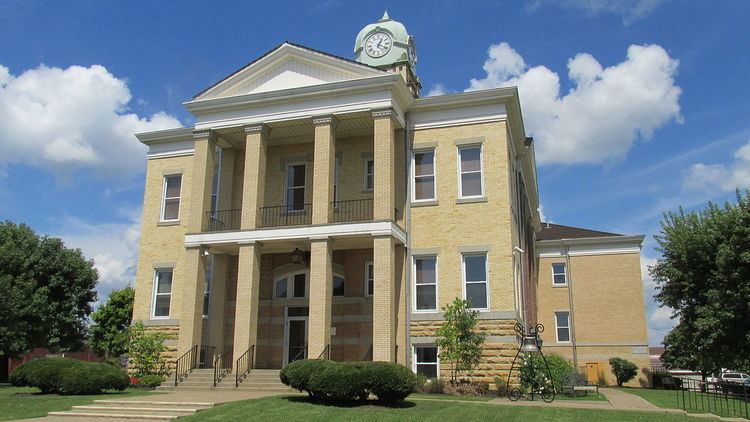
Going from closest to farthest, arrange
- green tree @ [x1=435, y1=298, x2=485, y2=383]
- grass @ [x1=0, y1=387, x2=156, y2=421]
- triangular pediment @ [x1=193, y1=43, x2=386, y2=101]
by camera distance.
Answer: grass @ [x1=0, y1=387, x2=156, y2=421] < green tree @ [x1=435, y1=298, x2=485, y2=383] < triangular pediment @ [x1=193, y1=43, x2=386, y2=101]

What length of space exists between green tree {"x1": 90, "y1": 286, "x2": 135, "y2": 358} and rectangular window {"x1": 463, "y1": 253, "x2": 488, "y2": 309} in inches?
892

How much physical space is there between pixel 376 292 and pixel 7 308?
18675mm

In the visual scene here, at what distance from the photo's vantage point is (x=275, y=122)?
24.1m

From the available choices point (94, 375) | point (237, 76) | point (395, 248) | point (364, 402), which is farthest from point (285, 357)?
point (237, 76)

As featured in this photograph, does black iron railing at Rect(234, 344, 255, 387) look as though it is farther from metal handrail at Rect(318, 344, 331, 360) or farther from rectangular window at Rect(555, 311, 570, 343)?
rectangular window at Rect(555, 311, 570, 343)

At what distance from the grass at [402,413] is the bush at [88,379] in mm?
5373

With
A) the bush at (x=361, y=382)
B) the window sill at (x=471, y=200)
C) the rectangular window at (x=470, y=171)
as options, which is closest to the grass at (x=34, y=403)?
the bush at (x=361, y=382)

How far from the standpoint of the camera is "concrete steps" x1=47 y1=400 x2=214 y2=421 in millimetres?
14523

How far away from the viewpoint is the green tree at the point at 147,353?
941 inches

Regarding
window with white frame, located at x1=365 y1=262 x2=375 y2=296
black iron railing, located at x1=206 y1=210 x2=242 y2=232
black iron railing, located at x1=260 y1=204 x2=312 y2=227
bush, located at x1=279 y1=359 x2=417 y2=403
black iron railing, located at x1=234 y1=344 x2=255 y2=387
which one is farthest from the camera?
black iron railing, located at x1=206 y1=210 x2=242 y2=232

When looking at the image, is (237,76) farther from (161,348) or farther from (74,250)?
(74,250)

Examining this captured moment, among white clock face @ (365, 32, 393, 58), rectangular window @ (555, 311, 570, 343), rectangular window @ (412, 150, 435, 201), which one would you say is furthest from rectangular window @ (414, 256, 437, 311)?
rectangular window @ (555, 311, 570, 343)

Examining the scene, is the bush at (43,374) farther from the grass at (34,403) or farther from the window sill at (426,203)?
the window sill at (426,203)

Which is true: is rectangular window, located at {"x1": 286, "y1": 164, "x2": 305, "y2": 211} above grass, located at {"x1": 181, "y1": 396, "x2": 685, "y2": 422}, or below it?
above
